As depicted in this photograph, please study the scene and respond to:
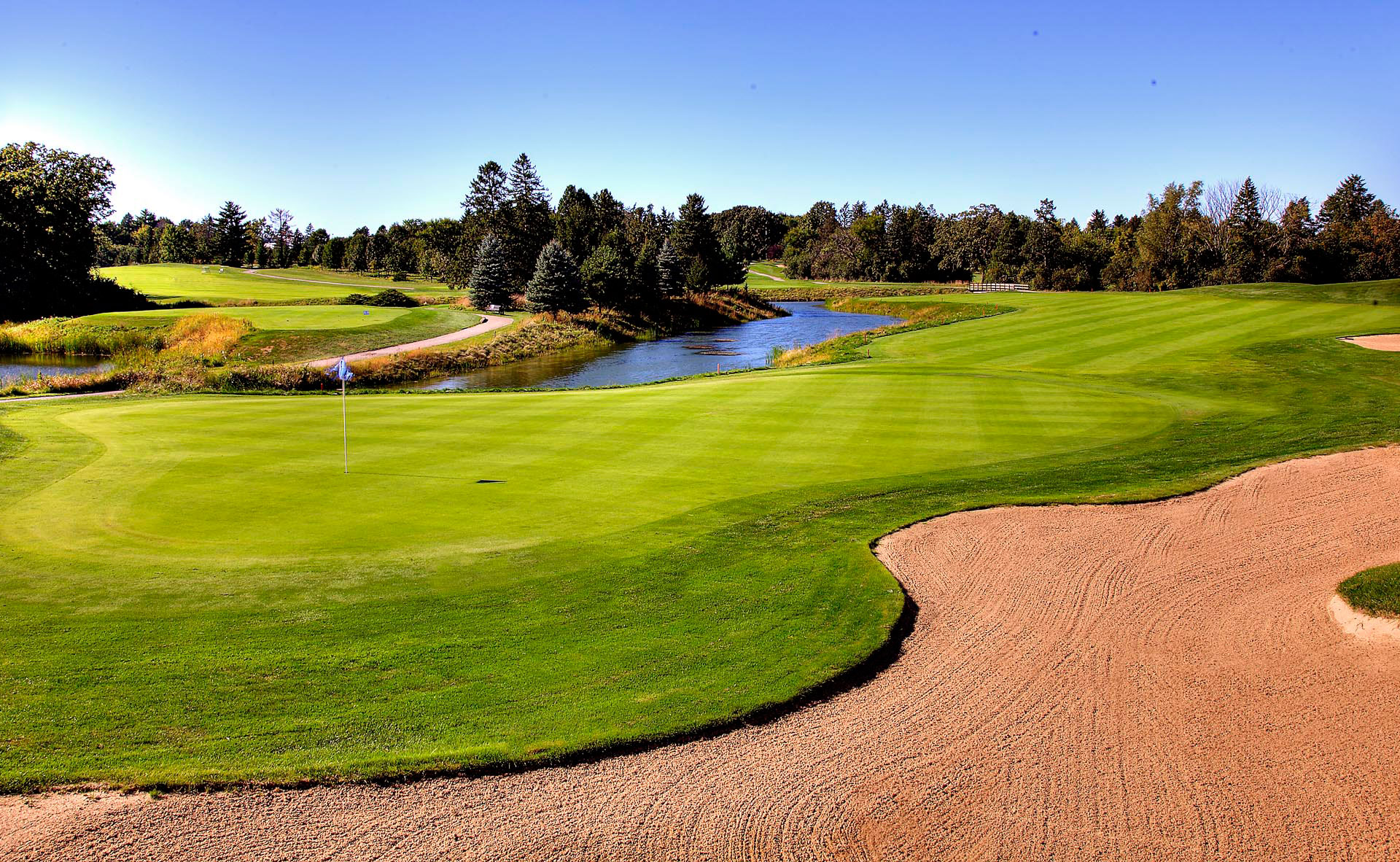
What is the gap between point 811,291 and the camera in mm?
109875

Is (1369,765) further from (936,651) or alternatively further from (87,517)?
(87,517)

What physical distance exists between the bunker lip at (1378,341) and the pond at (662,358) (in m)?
26.7

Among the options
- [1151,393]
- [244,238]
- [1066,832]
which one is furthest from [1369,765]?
[244,238]

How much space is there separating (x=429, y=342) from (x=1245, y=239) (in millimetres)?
77136

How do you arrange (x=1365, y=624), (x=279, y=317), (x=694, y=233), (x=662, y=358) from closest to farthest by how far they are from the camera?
(x=1365, y=624) < (x=279, y=317) < (x=662, y=358) < (x=694, y=233)

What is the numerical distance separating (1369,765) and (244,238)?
501 feet

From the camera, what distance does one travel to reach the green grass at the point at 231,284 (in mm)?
75250

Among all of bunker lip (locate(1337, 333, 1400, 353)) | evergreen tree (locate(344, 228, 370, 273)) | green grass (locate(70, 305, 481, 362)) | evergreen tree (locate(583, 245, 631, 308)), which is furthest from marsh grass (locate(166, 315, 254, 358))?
evergreen tree (locate(344, 228, 370, 273))

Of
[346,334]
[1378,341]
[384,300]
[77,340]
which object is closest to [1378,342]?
[1378,341]

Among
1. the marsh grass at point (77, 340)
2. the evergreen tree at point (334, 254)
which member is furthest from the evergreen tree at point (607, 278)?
the evergreen tree at point (334, 254)

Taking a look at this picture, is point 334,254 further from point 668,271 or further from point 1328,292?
point 1328,292

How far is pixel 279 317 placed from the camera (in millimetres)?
53031

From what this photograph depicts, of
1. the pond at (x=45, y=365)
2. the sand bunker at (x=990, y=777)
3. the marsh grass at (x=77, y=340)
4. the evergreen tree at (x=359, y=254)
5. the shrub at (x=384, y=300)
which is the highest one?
the evergreen tree at (x=359, y=254)

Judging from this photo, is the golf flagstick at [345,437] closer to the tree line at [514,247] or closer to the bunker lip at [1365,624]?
the bunker lip at [1365,624]
